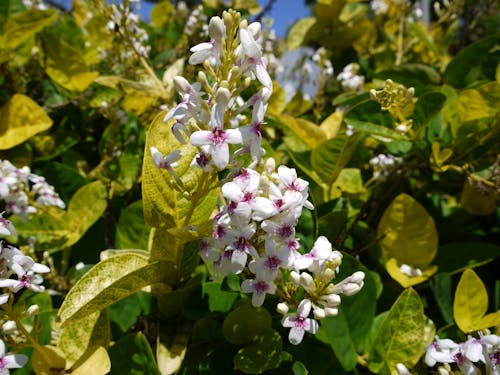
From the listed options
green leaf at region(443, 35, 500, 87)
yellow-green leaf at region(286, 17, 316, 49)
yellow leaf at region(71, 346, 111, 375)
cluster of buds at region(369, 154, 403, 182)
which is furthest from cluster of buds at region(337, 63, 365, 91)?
yellow leaf at region(71, 346, 111, 375)

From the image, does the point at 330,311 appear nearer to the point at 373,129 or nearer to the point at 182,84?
the point at 182,84

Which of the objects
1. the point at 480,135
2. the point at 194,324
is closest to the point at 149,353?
the point at 194,324

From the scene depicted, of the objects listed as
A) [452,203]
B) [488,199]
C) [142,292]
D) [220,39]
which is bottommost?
[452,203]

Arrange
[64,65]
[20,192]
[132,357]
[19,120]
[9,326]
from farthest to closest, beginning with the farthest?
[64,65], [19,120], [20,192], [132,357], [9,326]

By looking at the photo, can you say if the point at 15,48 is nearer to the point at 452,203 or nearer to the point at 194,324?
the point at 194,324

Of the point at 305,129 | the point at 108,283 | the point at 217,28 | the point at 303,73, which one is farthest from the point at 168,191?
the point at 303,73

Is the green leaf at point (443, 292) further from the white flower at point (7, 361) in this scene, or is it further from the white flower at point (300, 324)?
the white flower at point (7, 361)
